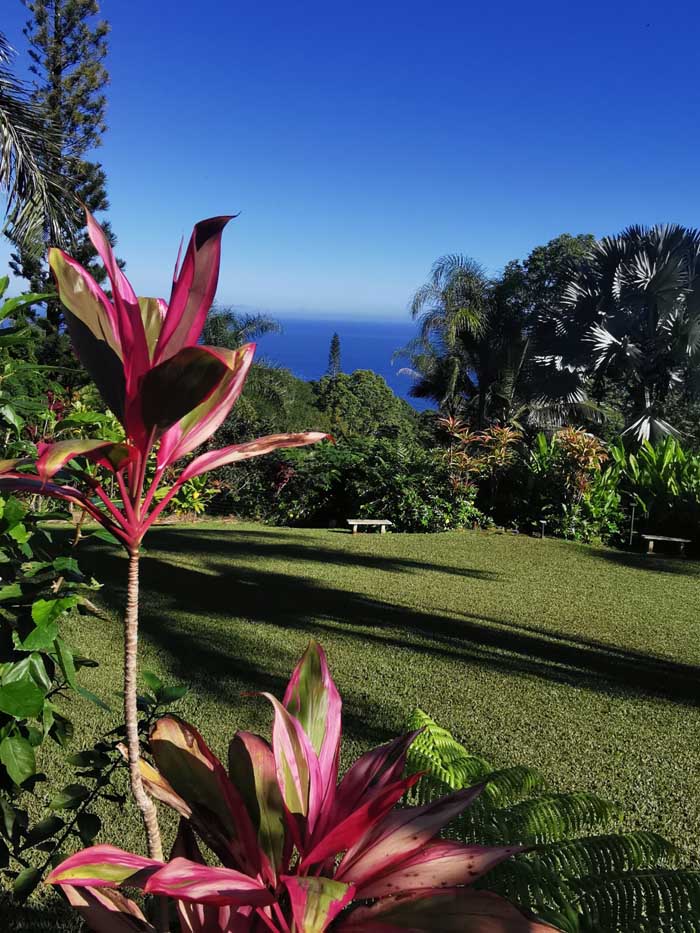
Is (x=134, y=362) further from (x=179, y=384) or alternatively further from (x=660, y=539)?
(x=660, y=539)

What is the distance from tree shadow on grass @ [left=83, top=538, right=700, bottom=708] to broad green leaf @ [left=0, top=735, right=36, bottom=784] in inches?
94.7

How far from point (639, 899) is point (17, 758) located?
4.64 feet

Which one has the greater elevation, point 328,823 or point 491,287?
point 491,287

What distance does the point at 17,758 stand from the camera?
5.39 ft

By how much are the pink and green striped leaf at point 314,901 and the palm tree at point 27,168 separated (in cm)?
884

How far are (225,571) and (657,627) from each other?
4.02m

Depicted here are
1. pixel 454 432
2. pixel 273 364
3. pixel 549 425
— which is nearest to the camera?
pixel 454 432

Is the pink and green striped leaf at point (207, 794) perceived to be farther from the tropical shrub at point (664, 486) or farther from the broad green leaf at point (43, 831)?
the tropical shrub at point (664, 486)

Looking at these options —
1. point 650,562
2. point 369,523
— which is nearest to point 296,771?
point 650,562

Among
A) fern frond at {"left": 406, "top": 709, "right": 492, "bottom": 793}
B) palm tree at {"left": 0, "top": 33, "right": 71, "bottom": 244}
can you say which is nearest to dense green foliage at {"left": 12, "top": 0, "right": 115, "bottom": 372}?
palm tree at {"left": 0, "top": 33, "right": 71, "bottom": 244}

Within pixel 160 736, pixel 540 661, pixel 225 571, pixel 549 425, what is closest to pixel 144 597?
pixel 225 571

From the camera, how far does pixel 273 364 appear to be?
20234mm

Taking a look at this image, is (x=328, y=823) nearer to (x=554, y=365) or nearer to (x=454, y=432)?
(x=454, y=432)

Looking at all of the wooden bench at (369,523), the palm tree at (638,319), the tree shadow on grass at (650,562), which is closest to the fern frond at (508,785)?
the tree shadow on grass at (650,562)
